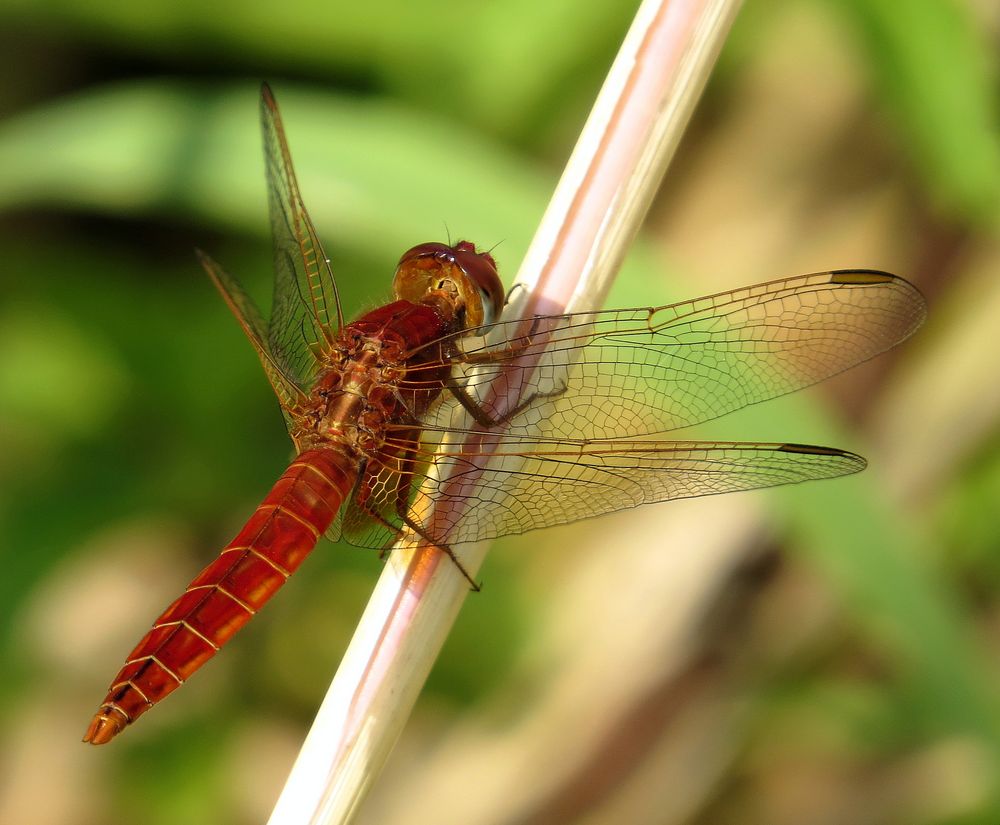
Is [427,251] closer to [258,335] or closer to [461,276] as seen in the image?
[461,276]

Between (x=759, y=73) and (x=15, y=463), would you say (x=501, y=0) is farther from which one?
(x=15, y=463)

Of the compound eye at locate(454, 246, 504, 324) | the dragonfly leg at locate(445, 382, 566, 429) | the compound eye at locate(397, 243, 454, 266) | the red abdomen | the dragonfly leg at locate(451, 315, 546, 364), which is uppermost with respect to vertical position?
the compound eye at locate(397, 243, 454, 266)

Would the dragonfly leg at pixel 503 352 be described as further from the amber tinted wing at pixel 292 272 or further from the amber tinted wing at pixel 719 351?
the amber tinted wing at pixel 292 272

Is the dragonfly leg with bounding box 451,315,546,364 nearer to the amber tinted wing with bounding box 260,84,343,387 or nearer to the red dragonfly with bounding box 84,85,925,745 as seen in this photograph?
the red dragonfly with bounding box 84,85,925,745

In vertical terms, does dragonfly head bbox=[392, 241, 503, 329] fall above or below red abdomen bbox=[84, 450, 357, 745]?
above

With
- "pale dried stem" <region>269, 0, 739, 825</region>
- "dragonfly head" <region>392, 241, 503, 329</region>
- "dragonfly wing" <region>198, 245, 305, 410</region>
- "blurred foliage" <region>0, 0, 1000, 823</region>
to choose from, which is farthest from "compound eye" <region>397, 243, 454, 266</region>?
"pale dried stem" <region>269, 0, 739, 825</region>

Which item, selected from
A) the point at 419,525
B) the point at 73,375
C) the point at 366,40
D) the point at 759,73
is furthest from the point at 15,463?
the point at 759,73

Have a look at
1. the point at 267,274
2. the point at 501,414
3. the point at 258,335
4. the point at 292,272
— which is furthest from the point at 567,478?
the point at 267,274
